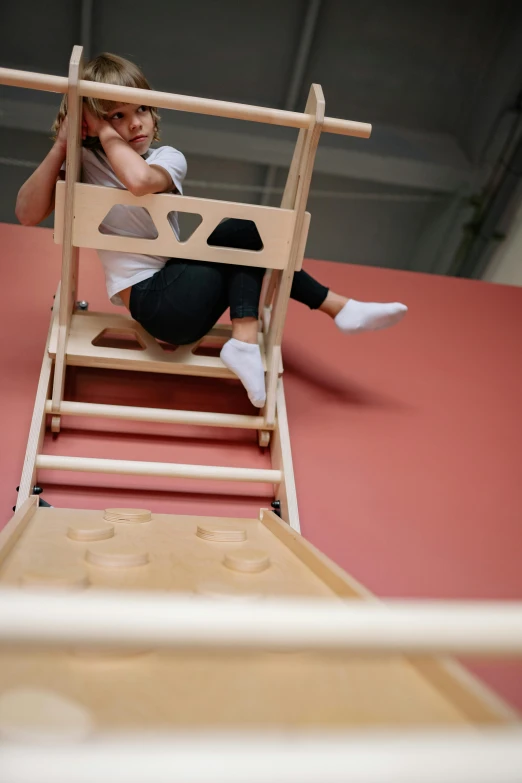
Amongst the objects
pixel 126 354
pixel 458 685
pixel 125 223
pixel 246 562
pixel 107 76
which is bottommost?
pixel 126 354

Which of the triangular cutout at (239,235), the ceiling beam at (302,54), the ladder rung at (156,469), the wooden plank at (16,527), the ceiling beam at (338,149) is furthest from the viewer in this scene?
the ceiling beam at (338,149)

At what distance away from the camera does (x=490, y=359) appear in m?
1.84

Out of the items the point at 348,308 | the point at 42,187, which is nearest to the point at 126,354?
the point at 42,187

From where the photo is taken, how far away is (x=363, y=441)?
146 cm

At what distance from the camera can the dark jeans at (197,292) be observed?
129 centimetres

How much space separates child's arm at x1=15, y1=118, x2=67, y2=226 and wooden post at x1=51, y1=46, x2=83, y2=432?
0.21 ft

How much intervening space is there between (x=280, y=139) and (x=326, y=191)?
431mm

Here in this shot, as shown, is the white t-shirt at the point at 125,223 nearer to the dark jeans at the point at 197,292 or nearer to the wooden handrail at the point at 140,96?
the dark jeans at the point at 197,292

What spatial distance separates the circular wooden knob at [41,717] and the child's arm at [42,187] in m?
0.96

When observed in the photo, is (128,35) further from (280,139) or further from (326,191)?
(326,191)

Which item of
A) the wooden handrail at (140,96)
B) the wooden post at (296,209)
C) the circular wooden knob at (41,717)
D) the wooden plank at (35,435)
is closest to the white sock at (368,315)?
the wooden post at (296,209)

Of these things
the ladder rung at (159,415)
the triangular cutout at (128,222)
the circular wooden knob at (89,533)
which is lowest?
the ladder rung at (159,415)

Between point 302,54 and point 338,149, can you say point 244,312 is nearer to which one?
point 302,54

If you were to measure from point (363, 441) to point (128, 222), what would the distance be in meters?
0.68
